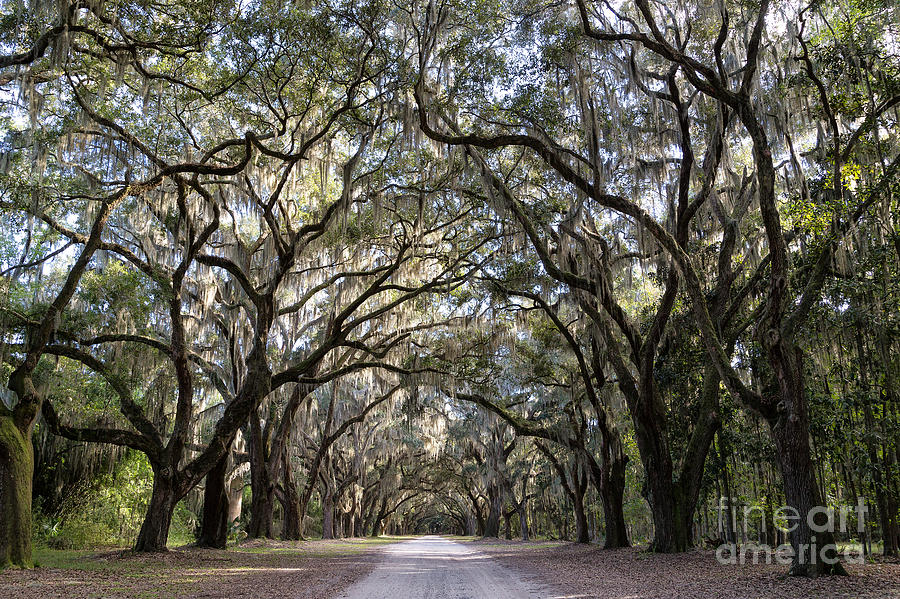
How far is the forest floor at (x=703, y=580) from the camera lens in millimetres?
6180

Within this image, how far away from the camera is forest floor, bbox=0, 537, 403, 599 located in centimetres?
671

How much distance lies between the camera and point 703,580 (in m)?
7.72

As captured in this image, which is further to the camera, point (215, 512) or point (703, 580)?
point (215, 512)

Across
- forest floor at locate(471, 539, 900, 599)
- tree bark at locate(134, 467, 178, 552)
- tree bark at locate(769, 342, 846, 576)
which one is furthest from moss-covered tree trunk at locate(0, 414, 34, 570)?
tree bark at locate(769, 342, 846, 576)

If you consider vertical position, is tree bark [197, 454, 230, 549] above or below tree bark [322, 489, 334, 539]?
above

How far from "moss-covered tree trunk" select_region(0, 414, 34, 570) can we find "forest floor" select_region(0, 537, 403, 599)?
0.28 meters

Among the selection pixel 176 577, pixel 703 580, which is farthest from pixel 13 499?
pixel 703 580

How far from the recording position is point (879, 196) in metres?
7.19

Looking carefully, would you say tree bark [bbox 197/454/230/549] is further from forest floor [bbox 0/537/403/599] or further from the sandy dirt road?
the sandy dirt road

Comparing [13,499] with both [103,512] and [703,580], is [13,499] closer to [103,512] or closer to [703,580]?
[703,580]

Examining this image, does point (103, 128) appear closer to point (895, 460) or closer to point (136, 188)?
point (136, 188)

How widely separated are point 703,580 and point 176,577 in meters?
7.13

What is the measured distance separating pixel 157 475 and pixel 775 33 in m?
14.2

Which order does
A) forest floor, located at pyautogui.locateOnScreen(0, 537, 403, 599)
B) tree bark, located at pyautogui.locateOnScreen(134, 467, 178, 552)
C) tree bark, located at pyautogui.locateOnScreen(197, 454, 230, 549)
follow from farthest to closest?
1. tree bark, located at pyautogui.locateOnScreen(197, 454, 230, 549)
2. tree bark, located at pyautogui.locateOnScreen(134, 467, 178, 552)
3. forest floor, located at pyautogui.locateOnScreen(0, 537, 403, 599)
